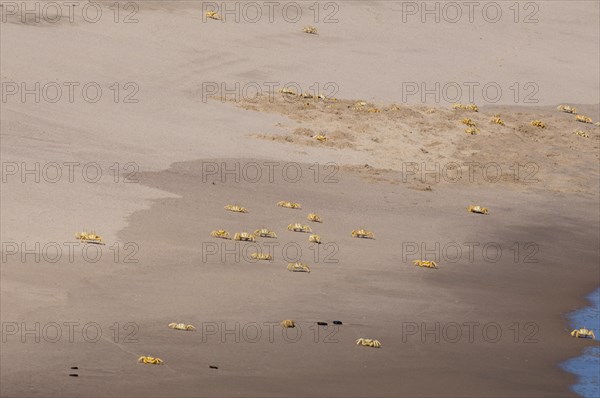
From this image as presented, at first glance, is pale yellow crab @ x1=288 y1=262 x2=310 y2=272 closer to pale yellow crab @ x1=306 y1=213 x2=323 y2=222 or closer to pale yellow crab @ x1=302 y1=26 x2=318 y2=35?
pale yellow crab @ x1=306 y1=213 x2=323 y2=222

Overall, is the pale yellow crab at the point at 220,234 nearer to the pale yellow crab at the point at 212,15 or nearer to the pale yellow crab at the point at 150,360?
the pale yellow crab at the point at 150,360

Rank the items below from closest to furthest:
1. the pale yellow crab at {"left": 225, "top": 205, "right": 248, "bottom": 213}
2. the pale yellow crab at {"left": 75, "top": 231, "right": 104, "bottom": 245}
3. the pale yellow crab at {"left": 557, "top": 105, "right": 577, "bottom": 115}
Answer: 1. the pale yellow crab at {"left": 75, "top": 231, "right": 104, "bottom": 245}
2. the pale yellow crab at {"left": 225, "top": 205, "right": 248, "bottom": 213}
3. the pale yellow crab at {"left": 557, "top": 105, "right": 577, "bottom": 115}

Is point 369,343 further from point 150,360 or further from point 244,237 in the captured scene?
point 244,237

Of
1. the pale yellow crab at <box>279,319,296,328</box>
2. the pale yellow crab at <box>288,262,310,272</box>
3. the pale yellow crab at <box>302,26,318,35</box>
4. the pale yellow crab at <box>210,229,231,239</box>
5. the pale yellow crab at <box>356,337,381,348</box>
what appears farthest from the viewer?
the pale yellow crab at <box>302,26,318,35</box>

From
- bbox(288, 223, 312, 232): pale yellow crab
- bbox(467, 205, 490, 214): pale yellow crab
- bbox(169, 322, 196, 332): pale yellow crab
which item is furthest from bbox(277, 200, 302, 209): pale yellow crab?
bbox(169, 322, 196, 332): pale yellow crab

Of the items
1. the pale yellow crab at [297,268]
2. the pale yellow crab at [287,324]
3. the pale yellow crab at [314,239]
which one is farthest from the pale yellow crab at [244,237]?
the pale yellow crab at [287,324]

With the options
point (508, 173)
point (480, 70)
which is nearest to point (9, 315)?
point (508, 173)

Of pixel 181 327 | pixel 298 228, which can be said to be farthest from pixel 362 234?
pixel 181 327

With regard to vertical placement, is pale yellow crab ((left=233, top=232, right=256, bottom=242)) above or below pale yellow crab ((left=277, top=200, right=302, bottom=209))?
below
